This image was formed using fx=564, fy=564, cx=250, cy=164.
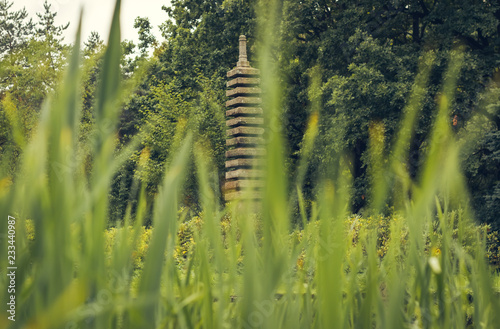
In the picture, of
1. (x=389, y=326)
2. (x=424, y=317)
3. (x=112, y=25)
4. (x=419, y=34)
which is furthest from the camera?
(x=419, y=34)

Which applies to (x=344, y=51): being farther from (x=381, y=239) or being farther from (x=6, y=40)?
(x=6, y=40)

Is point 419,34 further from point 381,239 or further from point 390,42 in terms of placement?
point 381,239

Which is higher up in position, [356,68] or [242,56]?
[242,56]

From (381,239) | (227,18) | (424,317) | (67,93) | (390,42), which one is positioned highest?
(227,18)

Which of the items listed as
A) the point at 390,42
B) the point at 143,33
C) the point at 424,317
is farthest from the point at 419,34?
the point at 424,317

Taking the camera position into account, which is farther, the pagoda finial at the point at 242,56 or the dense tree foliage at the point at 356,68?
the pagoda finial at the point at 242,56

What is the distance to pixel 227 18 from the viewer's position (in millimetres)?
17719

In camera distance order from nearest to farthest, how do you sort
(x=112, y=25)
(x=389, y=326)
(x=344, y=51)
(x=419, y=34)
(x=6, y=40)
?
(x=112, y=25)
(x=389, y=326)
(x=344, y=51)
(x=419, y=34)
(x=6, y=40)

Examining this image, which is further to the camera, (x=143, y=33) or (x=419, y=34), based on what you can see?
(x=143, y=33)

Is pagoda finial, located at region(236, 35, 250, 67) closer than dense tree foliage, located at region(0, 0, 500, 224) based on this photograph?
No

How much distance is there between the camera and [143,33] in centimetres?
2288

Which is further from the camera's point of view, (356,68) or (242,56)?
(242,56)

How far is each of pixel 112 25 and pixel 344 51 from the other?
15.6 meters

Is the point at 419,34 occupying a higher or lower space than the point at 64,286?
higher
